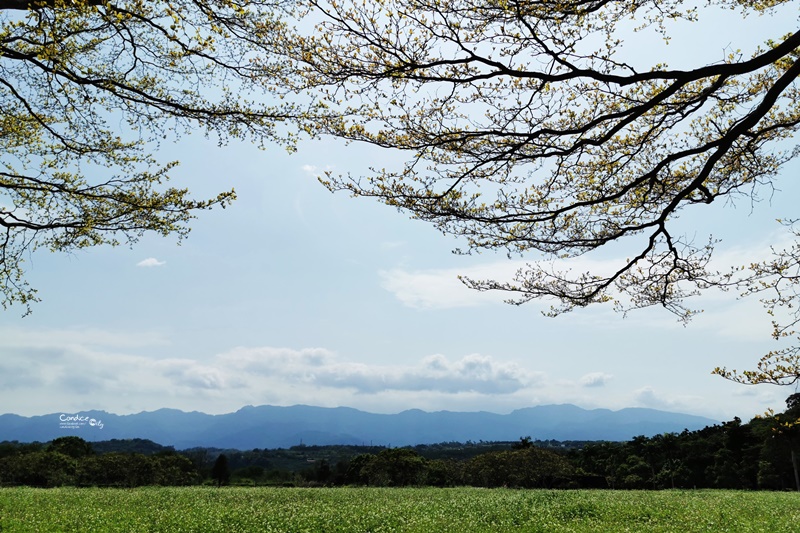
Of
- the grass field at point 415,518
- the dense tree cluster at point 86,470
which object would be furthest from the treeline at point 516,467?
the grass field at point 415,518

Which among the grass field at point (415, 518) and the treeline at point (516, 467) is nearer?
the grass field at point (415, 518)

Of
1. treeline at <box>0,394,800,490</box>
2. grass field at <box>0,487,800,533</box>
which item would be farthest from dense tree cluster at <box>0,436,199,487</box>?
grass field at <box>0,487,800,533</box>

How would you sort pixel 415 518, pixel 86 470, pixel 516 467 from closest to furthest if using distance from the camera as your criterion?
pixel 415 518, pixel 86 470, pixel 516 467

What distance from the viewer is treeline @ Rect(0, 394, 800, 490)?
129ft

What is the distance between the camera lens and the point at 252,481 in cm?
5181

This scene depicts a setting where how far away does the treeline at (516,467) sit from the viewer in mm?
39375

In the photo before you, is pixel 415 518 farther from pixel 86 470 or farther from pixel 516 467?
pixel 86 470

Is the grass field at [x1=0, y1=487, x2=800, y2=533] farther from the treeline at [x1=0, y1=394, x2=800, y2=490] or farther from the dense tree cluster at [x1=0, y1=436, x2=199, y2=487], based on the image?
the treeline at [x1=0, y1=394, x2=800, y2=490]

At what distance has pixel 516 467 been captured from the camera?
4644cm

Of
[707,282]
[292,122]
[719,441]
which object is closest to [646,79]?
[707,282]

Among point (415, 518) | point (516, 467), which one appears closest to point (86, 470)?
point (516, 467)

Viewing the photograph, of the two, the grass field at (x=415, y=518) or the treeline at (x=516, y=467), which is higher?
the grass field at (x=415, y=518)

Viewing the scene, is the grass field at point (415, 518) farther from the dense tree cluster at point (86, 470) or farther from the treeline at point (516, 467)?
the treeline at point (516, 467)

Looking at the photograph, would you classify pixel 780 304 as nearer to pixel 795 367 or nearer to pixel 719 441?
pixel 795 367
